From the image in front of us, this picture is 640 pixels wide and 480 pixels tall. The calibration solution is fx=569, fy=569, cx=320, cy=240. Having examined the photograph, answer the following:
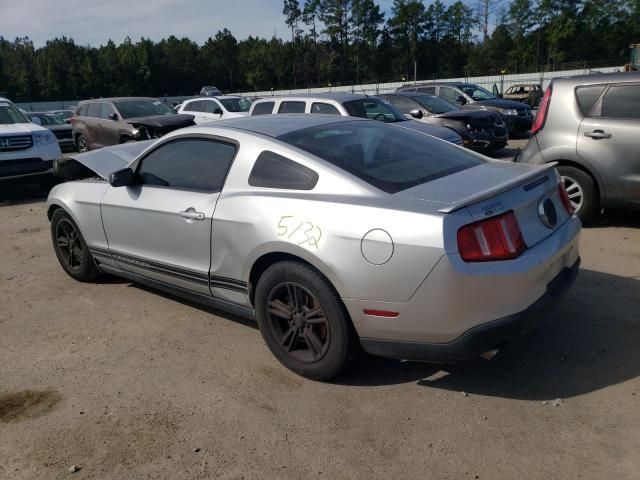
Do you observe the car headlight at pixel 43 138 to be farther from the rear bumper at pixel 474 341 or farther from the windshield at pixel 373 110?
the rear bumper at pixel 474 341

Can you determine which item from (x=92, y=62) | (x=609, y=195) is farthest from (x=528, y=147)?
(x=92, y=62)

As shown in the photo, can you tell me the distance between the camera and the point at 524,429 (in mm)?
2883

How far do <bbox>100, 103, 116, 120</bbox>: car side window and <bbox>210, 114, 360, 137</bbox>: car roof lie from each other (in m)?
10.4

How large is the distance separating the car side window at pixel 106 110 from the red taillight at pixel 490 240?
1245 cm

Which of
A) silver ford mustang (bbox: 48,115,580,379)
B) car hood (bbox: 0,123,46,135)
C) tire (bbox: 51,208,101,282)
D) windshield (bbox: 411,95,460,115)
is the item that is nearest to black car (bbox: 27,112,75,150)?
car hood (bbox: 0,123,46,135)

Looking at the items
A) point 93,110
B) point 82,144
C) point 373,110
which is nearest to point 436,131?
point 373,110

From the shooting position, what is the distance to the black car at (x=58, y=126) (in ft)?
59.5

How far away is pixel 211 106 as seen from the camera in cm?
1525

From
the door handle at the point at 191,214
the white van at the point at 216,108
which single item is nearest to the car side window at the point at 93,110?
the white van at the point at 216,108

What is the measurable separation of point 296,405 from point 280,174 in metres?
1.39

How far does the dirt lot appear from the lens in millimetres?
2730

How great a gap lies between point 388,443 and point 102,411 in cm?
167

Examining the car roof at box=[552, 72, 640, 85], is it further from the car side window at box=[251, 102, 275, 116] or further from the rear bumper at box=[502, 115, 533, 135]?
the rear bumper at box=[502, 115, 533, 135]

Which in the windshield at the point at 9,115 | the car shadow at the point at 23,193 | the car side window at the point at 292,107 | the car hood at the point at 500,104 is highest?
Result: the windshield at the point at 9,115
